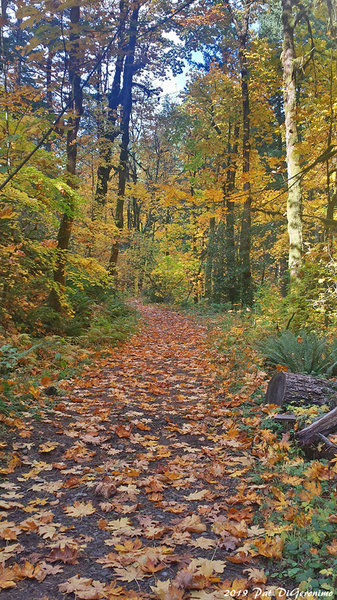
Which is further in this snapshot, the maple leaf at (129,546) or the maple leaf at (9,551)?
the maple leaf at (129,546)

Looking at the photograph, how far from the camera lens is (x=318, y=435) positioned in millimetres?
3508

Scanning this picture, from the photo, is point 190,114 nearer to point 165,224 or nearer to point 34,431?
point 165,224

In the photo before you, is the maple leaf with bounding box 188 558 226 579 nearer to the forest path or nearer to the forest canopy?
the forest path

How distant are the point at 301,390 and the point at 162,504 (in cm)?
209

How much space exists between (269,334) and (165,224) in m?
17.5

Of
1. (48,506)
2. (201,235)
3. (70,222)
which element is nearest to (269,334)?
A: (70,222)

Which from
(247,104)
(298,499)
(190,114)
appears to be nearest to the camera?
(298,499)

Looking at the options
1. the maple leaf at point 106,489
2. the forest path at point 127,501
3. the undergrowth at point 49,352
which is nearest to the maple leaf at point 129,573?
the forest path at point 127,501

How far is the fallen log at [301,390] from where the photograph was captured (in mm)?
4238

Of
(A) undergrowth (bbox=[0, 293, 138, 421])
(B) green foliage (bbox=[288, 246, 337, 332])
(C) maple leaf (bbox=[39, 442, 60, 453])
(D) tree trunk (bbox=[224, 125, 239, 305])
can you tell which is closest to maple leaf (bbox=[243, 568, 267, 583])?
(C) maple leaf (bbox=[39, 442, 60, 453])

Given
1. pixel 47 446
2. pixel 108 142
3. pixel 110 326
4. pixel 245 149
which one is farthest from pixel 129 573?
pixel 245 149

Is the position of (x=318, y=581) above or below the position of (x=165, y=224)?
below

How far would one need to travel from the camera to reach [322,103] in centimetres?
984

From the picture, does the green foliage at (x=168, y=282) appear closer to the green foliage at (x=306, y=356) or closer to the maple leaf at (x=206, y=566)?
the green foliage at (x=306, y=356)
